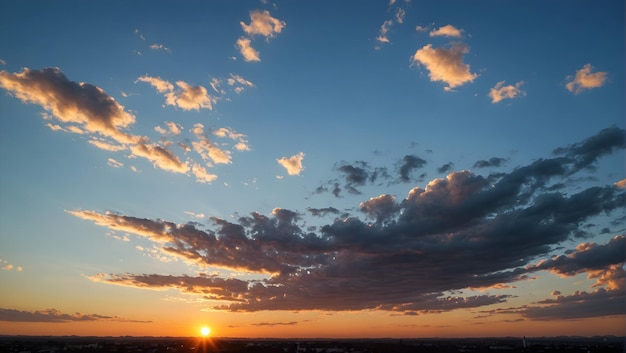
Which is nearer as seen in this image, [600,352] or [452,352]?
[600,352]

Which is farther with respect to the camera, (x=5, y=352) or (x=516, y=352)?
(x=516, y=352)

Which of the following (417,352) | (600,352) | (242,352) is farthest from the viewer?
(417,352)

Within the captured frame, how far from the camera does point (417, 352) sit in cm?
15038

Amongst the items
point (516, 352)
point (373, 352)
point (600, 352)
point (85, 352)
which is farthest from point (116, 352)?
point (600, 352)

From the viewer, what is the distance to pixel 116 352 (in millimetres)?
141250

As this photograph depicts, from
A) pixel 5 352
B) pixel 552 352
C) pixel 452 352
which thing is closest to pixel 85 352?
pixel 5 352

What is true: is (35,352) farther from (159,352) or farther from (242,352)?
(242,352)

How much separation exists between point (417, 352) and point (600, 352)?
58.0 meters

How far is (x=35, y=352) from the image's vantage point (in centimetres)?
13838

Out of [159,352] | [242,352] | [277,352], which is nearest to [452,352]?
[277,352]

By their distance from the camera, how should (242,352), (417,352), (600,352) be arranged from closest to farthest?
(600,352) < (242,352) < (417,352)

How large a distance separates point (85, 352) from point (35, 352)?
1541 cm

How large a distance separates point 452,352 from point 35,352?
489 feet

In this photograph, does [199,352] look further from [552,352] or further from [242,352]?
[552,352]
